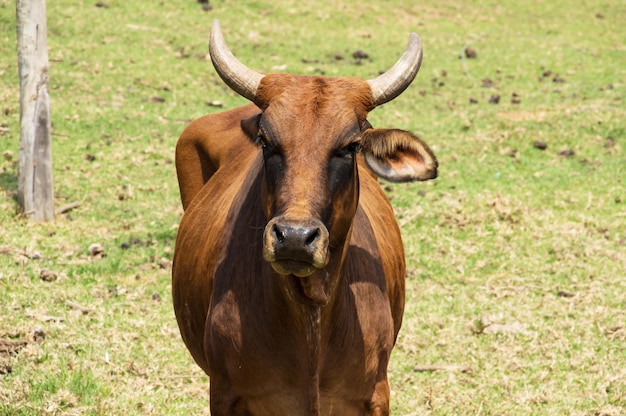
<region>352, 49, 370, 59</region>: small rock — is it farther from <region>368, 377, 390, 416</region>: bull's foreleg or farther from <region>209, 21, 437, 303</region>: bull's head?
<region>368, 377, 390, 416</region>: bull's foreleg

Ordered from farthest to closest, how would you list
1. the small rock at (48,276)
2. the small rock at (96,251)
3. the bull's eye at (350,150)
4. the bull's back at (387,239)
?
the small rock at (96,251), the small rock at (48,276), the bull's back at (387,239), the bull's eye at (350,150)

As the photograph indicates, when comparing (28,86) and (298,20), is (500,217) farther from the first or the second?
(298,20)

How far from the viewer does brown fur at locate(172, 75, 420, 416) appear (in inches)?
157

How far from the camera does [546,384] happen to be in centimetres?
695

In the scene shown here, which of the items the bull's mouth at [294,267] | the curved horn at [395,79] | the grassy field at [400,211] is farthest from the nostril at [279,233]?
the grassy field at [400,211]

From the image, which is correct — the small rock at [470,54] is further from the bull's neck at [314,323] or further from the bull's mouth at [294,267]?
the bull's mouth at [294,267]

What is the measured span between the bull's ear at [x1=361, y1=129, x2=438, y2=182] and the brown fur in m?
0.11

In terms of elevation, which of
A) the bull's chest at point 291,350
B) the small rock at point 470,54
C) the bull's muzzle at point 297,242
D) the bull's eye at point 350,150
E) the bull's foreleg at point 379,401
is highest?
the bull's eye at point 350,150

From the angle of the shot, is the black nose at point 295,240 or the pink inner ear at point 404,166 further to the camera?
the pink inner ear at point 404,166

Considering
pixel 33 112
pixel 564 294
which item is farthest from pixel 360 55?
pixel 564 294

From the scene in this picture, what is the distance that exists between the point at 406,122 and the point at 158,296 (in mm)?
6940

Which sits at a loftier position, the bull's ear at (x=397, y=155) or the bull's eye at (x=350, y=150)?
the bull's eye at (x=350, y=150)

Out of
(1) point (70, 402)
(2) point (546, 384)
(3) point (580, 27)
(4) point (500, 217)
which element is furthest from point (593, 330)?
(3) point (580, 27)

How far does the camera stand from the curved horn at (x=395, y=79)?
14.3ft
